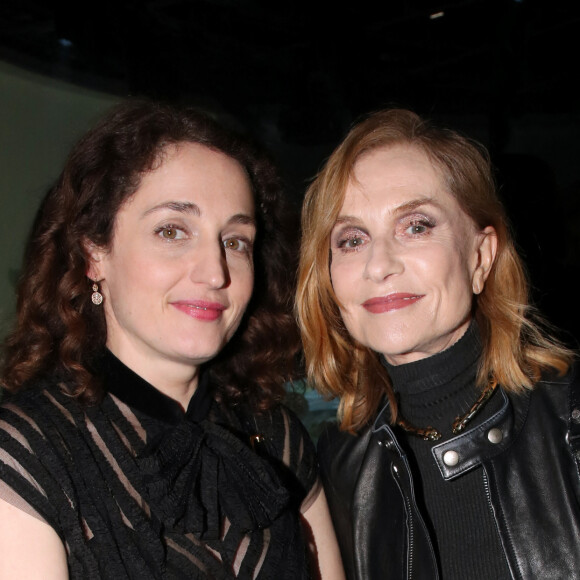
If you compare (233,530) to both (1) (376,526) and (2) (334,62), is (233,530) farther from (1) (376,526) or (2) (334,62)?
(2) (334,62)

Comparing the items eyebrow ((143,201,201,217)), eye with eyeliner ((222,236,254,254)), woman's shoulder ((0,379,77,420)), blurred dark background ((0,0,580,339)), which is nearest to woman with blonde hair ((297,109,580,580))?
eye with eyeliner ((222,236,254,254))

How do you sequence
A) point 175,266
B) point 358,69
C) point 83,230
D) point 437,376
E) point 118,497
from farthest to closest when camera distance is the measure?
point 358,69, point 437,376, point 83,230, point 175,266, point 118,497

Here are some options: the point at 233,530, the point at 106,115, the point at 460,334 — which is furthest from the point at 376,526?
the point at 106,115

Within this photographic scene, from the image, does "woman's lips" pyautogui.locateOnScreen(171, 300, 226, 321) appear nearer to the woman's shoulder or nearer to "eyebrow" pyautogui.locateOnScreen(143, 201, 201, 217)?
"eyebrow" pyautogui.locateOnScreen(143, 201, 201, 217)

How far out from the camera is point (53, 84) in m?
3.07

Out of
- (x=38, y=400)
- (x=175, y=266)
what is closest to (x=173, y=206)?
(x=175, y=266)

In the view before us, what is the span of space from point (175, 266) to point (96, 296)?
28 centimetres

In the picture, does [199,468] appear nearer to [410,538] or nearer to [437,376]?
[410,538]

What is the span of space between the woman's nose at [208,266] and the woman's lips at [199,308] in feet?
0.16

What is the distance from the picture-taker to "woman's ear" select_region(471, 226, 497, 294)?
221 cm

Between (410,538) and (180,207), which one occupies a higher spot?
(180,207)

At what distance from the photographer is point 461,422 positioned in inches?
82.3

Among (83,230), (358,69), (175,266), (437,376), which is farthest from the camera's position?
(358,69)

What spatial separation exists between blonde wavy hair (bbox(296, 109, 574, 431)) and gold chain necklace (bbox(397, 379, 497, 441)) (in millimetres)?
32
